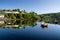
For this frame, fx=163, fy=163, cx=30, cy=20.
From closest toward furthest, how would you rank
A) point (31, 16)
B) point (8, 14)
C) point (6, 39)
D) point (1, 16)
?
1. point (6, 39)
2. point (1, 16)
3. point (8, 14)
4. point (31, 16)

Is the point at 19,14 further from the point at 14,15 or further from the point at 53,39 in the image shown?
the point at 53,39

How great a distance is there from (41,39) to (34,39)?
1.91 ft

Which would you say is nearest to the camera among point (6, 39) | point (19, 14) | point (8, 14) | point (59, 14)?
point (6, 39)

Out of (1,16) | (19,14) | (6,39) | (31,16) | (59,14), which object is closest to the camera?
(6,39)

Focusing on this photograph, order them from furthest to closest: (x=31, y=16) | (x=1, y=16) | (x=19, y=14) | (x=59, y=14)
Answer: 1. (x=59, y=14)
2. (x=31, y=16)
3. (x=19, y=14)
4. (x=1, y=16)

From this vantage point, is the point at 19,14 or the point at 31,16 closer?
the point at 19,14

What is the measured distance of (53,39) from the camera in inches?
532

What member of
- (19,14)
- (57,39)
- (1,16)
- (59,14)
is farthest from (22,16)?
(57,39)

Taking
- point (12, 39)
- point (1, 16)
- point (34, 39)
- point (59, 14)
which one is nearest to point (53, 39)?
point (34, 39)

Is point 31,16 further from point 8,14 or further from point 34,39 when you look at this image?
point 34,39

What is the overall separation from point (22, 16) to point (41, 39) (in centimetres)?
4565

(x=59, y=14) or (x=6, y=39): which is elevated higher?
(x=6, y=39)

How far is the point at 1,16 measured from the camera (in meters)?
48.6

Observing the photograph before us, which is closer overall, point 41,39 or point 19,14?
point 41,39
